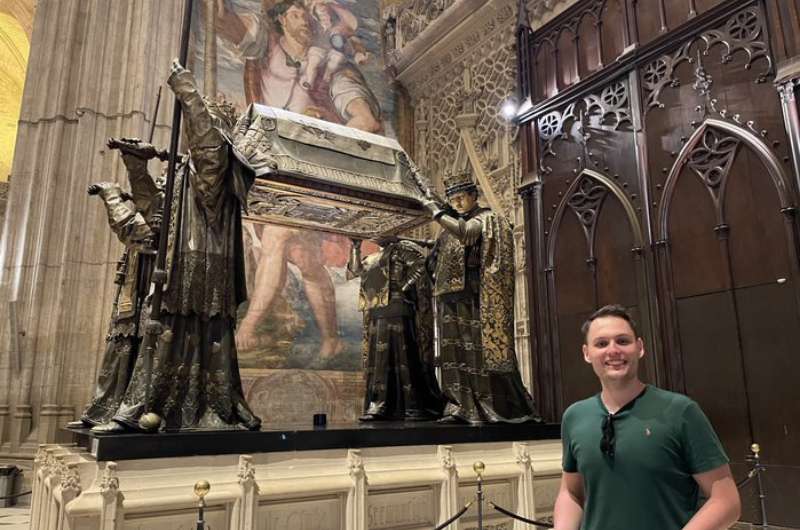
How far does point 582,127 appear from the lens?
7.23m

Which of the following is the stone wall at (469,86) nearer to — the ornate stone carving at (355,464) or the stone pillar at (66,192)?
the stone pillar at (66,192)

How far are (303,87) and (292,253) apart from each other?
3.00 m

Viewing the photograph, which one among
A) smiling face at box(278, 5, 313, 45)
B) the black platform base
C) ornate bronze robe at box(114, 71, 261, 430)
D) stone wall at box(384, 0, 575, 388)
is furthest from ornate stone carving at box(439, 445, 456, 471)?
smiling face at box(278, 5, 313, 45)

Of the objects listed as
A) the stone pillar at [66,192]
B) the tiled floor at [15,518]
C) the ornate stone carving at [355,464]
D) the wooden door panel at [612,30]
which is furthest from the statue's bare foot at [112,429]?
the wooden door panel at [612,30]

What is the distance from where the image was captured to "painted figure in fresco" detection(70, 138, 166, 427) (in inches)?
170

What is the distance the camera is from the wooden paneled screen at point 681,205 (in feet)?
16.7

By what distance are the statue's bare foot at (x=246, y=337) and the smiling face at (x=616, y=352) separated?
7324 millimetres

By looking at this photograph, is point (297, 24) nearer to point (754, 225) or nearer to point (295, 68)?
point (295, 68)

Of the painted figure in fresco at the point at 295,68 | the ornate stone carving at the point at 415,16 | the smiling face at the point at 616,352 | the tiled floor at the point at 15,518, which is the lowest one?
the tiled floor at the point at 15,518

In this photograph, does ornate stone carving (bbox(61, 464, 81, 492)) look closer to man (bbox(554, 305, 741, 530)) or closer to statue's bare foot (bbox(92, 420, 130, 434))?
statue's bare foot (bbox(92, 420, 130, 434))

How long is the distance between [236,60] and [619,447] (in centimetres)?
920

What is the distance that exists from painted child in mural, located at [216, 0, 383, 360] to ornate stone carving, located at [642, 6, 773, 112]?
5184 mm

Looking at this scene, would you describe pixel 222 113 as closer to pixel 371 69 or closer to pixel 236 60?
pixel 236 60

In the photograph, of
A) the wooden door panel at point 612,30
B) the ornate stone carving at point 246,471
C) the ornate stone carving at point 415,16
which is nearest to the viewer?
the ornate stone carving at point 246,471
